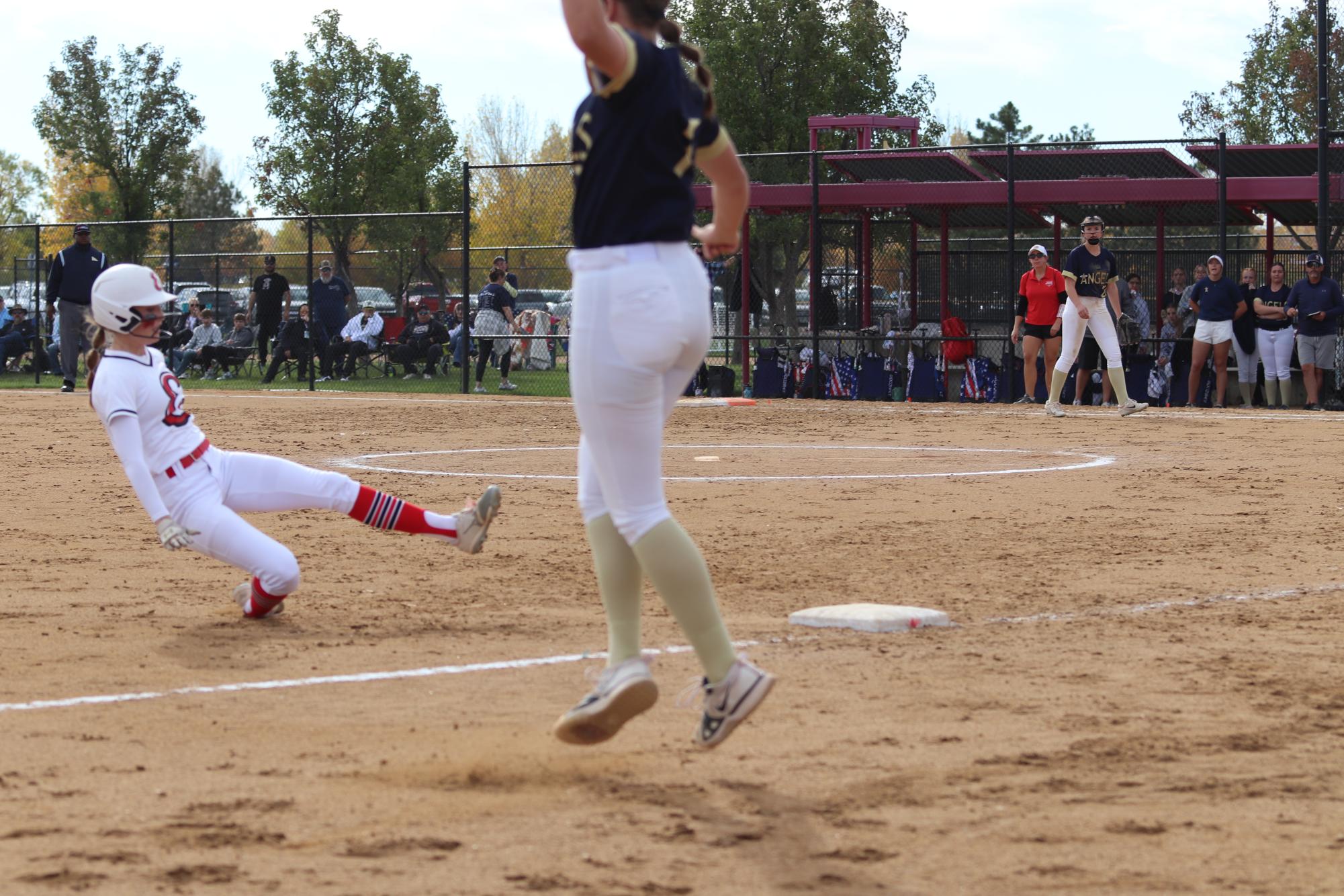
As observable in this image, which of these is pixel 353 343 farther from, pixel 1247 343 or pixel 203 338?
pixel 1247 343

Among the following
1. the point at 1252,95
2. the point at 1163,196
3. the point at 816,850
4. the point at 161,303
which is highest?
the point at 1252,95

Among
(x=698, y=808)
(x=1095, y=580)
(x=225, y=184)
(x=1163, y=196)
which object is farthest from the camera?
(x=225, y=184)

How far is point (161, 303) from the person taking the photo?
23.2 feet

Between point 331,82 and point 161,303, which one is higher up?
point 331,82

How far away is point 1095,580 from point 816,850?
430 cm

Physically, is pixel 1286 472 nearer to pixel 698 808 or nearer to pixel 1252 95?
pixel 698 808

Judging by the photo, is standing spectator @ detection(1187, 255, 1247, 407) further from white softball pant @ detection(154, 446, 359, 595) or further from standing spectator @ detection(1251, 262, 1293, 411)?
white softball pant @ detection(154, 446, 359, 595)

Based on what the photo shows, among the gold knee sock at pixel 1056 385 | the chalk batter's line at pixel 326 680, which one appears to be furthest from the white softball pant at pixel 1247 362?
the chalk batter's line at pixel 326 680

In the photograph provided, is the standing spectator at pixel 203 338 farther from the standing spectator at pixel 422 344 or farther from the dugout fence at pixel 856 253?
the standing spectator at pixel 422 344

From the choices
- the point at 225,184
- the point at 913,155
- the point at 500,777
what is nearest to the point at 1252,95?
the point at 913,155

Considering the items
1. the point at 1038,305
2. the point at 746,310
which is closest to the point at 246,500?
the point at 1038,305

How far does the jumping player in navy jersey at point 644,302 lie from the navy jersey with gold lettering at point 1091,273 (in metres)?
14.1

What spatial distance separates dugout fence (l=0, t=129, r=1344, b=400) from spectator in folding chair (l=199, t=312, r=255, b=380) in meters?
0.54

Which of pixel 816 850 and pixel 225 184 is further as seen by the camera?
pixel 225 184
